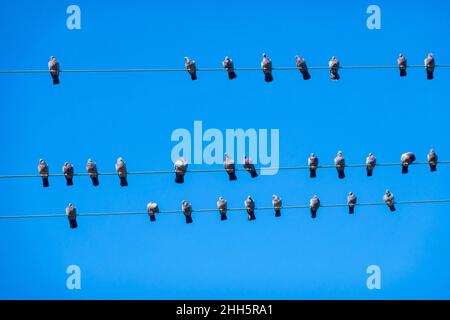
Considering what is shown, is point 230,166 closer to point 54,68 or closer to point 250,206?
point 250,206

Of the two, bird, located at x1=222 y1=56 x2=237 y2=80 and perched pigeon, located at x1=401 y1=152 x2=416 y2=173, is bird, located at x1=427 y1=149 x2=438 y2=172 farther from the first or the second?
bird, located at x1=222 y1=56 x2=237 y2=80

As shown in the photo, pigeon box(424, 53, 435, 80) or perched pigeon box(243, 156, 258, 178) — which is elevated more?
pigeon box(424, 53, 435, 80)

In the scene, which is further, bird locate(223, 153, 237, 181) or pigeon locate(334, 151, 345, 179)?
pigeon locate(334, 151, 345, 179)

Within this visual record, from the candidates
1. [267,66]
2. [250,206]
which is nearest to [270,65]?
[267,66]

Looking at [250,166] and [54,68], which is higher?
[54,68]

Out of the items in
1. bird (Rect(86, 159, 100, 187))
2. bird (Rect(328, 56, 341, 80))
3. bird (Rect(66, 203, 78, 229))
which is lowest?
bird (Rect(66, 203, 78, 229))

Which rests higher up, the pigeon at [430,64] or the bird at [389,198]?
the pigeon at [430,64]

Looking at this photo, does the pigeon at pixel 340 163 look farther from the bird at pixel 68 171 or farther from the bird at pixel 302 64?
the bird at pixel 68 171

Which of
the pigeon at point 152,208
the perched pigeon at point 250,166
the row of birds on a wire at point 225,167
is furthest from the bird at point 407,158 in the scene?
the pigeon at point 152,208

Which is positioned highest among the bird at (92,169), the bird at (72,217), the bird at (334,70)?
the bird at (334,70)

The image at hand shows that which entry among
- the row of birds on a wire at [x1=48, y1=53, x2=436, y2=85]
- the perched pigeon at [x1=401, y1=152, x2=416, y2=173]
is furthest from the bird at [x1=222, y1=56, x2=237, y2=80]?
the perched pigeon at [x1=401, y1=152, x2=416, y2=173]

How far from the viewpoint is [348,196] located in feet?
107

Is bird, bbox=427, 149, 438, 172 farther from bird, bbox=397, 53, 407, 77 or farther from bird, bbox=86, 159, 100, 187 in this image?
bird, bbox=86, 159, 100, 187

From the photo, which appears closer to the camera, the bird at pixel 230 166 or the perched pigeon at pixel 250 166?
the perched pigeon at pixel 250 166
